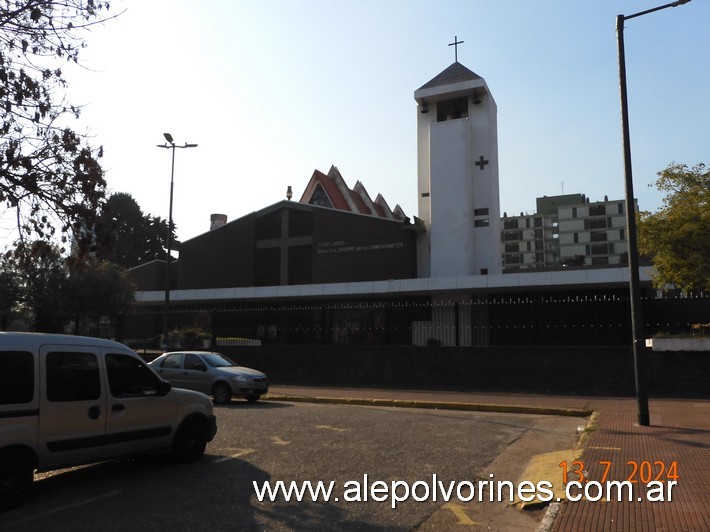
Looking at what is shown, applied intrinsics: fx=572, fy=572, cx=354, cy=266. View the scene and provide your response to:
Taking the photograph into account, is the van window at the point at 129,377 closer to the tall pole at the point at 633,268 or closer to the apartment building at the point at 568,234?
the tall pole at the point at 633,268

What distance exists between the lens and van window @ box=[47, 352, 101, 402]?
6.31 m

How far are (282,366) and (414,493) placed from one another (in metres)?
17.0

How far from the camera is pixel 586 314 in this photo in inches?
741

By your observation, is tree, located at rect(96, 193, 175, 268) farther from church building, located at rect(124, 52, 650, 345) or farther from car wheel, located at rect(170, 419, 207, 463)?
car wheel, located at rect(170, 419, 207, 463)

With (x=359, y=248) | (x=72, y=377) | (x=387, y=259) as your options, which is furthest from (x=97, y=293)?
(x=72, y=377)

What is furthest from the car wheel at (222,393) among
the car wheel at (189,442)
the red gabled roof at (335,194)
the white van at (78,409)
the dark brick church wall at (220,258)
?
the red gabled roof at (335,194)

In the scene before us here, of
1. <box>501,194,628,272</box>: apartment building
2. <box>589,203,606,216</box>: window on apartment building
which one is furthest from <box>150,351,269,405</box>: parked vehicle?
<box>589,203,606,216</box>: window on apartment building

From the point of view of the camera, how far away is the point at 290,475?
735cm

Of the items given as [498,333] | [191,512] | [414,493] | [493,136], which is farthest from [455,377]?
[493,136]

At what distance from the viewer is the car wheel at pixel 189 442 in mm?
7859

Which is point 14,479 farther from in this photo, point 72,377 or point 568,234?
point 568,234

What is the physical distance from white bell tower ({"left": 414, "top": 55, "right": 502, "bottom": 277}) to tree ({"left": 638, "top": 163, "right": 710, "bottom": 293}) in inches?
765

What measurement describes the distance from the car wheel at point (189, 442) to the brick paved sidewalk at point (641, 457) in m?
4.92

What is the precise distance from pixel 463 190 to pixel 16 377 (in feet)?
111
